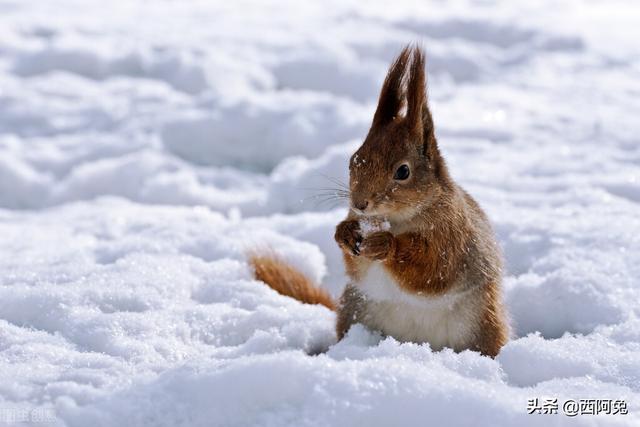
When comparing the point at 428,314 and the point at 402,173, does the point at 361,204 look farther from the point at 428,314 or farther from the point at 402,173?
the point at 428,314

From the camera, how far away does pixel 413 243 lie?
8.43 ft

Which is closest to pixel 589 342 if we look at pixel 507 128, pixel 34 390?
pixel 34 390

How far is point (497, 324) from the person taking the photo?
2.67m

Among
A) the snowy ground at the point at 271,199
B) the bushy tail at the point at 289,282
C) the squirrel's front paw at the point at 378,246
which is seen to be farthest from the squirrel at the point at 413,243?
the bushy tail at the point at 289,282

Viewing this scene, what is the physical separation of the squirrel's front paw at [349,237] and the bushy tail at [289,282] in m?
0.74

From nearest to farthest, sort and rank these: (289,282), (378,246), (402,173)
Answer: (378,246) → (402,173) → (289,282)

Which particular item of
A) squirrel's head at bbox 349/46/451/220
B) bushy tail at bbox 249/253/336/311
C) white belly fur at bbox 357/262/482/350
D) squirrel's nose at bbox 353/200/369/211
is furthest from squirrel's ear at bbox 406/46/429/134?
bushy tail at bbox 249/253/336/311

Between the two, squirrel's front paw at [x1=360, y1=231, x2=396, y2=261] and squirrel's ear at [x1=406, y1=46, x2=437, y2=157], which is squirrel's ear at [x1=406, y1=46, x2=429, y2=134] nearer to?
squirrel's ear at [x1=406, y1=46, x2=437, y2=157]

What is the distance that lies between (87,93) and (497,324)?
474 cm

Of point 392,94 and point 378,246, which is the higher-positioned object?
point 392,94

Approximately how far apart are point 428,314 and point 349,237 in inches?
13.3

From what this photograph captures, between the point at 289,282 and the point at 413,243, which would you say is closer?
the point at 413,243

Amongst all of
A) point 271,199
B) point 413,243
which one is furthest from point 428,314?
point 271,199

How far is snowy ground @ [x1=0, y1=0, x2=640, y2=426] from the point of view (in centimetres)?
212
